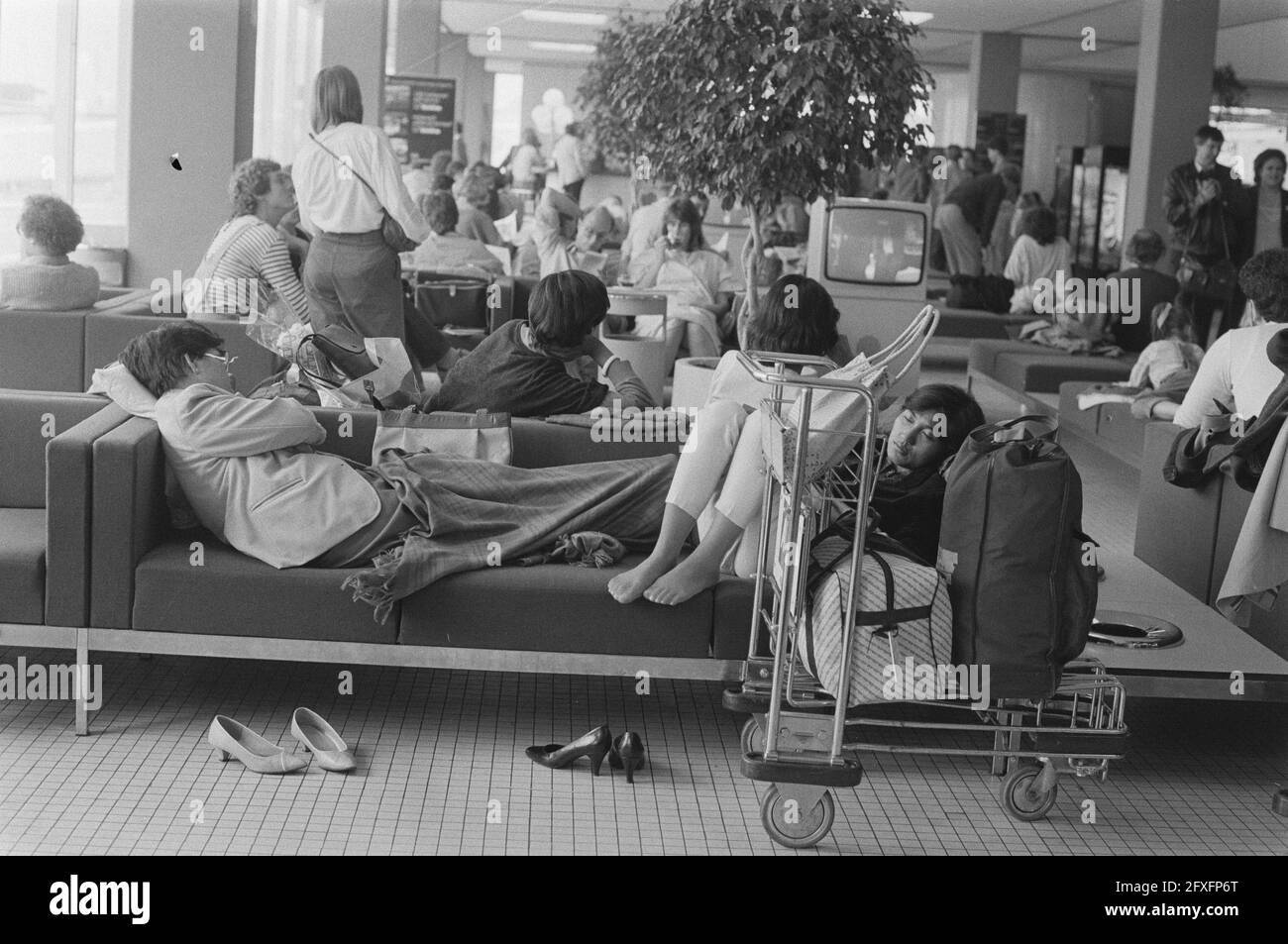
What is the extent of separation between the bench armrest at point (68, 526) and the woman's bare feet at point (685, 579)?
1293 mm

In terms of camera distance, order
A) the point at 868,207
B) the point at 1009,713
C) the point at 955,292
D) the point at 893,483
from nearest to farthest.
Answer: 1. the point at 1009,713
2. the point at 893,483
3. the point at 868,207
4. the point at 955,292

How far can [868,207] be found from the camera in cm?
902

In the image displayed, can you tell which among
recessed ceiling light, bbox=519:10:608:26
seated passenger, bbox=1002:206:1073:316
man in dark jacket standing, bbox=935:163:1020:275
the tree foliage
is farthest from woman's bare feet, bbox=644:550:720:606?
recessed ceiling light, bbox=519:10:608:26

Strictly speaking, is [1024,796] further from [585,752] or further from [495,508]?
[495,508]

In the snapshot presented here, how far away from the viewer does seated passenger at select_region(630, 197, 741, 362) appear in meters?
8.99

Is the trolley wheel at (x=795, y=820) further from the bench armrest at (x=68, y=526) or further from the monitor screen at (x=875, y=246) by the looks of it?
the monitor screen at (x=875, y=246)

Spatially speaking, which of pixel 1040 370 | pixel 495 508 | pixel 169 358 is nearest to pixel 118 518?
pixel 169 358

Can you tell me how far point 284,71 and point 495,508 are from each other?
520 inches

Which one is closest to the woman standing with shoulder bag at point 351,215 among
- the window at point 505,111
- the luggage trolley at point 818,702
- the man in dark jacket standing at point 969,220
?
the luggage trolley at point 818,702

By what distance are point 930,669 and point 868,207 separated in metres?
6.21

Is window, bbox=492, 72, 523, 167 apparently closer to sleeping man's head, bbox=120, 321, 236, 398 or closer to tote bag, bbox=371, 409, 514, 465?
tote bag, bbox=371, 409, 514, 465

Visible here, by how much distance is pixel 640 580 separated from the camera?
3486mm

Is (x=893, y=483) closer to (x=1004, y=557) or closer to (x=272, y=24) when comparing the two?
(x=1004, y=557)
